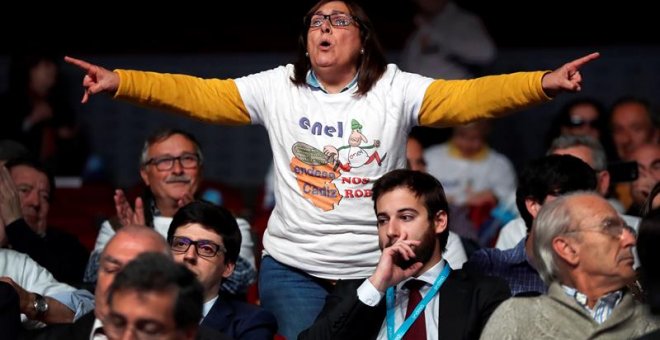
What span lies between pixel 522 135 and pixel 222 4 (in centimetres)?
207

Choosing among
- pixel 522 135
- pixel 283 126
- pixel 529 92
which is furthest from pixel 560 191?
pixel 522 135

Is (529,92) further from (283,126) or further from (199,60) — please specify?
(199,60)

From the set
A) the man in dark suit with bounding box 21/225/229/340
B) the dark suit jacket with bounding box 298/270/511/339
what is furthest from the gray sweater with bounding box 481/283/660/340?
the man in dark suit with bounding box 21/225/229/340

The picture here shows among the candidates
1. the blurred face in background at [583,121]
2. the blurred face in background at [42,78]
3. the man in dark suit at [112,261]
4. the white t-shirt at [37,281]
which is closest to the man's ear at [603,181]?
the blurred face in background at [583,121]

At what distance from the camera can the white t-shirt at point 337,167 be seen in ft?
16.9

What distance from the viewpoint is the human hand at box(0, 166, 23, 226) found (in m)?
6.02

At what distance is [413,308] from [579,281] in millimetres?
623

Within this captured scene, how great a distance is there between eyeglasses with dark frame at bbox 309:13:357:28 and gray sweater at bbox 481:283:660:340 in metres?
1.27

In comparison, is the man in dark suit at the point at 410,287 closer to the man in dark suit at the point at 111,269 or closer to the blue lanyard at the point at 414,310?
the blue lanyard at the point at 414,310

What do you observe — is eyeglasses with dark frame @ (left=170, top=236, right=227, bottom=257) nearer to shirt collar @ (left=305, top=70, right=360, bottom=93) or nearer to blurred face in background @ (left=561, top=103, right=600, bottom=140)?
shirt collar @ (left=305, top=70, right=360, bottom=93)

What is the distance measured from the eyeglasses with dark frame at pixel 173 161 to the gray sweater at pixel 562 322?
84.7 inches

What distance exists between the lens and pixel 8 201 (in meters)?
6.04

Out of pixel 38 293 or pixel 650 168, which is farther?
pixel 650 168

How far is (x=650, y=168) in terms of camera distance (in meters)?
6.79
